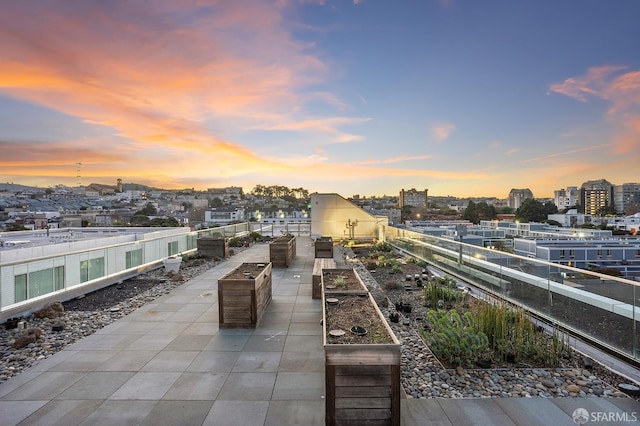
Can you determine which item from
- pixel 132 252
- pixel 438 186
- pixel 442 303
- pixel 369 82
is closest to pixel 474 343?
pixel 442 303

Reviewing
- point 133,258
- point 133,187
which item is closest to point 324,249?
point 133,258

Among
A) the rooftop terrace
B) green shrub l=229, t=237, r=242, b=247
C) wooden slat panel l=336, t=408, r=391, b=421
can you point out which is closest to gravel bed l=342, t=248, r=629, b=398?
the rooftop terrace

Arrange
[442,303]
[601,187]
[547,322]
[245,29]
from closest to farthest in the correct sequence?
1. [547,322]
2. [442,303]
3. [245,29]
4. [601,187]

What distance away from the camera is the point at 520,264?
5.21 metres

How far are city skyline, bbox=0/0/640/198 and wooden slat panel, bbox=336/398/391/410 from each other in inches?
408

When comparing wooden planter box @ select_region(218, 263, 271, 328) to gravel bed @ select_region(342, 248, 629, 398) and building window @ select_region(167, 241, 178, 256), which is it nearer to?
gravel bed @ select_region(342, 248, 629, 398)

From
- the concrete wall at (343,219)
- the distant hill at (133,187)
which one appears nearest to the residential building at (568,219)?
the concrete wall at (343,219)

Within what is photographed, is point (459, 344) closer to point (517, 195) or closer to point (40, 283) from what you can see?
point (40, 283)

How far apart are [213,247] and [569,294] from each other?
10.8 metres

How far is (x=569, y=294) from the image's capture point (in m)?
4.13

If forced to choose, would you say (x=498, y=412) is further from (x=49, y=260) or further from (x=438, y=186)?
(x=438, y=186)

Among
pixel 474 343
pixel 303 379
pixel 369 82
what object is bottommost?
pixel 303 379

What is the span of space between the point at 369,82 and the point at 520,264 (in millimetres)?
10302

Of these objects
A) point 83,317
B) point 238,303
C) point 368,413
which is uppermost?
point 238,303
